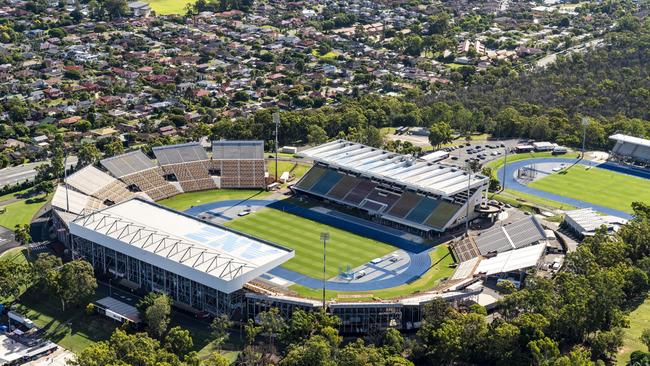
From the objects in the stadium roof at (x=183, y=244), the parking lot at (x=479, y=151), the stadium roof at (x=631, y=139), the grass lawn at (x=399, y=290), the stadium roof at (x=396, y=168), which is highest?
the stadium roof at (x=396, y=168)

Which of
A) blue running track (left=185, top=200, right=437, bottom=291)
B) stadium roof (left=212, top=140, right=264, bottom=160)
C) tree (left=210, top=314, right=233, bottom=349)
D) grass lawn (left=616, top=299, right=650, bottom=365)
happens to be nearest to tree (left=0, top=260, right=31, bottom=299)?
tree (left=210, top=314, right=233, bottom=349)

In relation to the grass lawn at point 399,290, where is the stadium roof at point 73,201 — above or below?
above

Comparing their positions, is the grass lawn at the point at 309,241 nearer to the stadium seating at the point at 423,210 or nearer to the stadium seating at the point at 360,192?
the stadium seating at the point at 423,210

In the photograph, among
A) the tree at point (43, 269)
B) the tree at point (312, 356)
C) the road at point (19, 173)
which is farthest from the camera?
the road at point (19, 173)

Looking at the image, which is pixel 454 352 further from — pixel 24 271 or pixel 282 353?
pixel 24 271

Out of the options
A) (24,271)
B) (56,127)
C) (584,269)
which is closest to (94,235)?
(24,271)

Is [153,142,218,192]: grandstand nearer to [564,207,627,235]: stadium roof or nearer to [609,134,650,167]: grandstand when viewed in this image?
[564,207,627,235]: stadium roof

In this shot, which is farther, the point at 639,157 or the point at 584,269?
the point at 639,157

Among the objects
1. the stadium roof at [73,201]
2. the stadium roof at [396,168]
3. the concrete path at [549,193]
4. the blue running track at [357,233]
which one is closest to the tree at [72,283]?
the stadium roof at [73,201]
